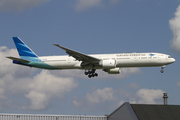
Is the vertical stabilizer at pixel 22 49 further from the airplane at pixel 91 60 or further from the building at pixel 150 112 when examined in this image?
the building at pixel 150 112

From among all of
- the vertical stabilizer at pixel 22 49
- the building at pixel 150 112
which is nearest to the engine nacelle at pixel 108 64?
the vertical stabilizer at pixel 22 49

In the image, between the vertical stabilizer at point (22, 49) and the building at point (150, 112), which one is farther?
the vertical stabilizer at point (22, 49)

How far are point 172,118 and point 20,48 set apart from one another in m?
32.8

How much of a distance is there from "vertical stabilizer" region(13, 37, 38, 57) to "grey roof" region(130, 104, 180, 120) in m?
26.7

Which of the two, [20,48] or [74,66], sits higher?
[20,48]

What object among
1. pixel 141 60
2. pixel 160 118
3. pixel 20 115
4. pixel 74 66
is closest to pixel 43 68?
pixel 74 66

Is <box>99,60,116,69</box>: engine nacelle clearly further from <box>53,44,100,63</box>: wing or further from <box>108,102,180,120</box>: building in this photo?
<box>108,102,180,120</box>: building

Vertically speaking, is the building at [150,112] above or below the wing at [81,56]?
below

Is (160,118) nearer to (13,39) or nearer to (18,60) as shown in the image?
(18,60)

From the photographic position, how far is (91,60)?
45781 mm

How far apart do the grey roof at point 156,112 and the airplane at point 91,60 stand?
15.8 metres

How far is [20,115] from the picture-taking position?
1465 inches

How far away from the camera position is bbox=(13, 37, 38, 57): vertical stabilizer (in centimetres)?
5100

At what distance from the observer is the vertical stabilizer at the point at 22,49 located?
51.0 metres
